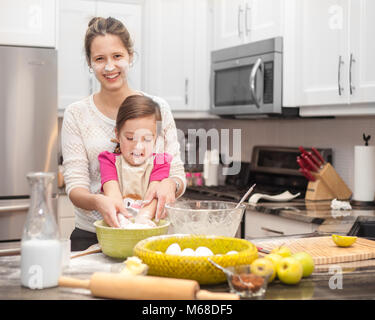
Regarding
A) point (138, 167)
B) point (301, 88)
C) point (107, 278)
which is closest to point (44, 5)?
point (301, 88)

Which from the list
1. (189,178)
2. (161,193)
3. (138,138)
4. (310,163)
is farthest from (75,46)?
(161,193)

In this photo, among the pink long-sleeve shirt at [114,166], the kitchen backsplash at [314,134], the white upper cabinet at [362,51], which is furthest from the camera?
the kitchen backsplash at [314,134]

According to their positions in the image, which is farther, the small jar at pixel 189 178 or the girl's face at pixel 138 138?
the small jar at pixel 189 178

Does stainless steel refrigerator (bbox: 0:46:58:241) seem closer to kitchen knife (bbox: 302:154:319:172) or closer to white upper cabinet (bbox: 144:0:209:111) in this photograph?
white upper cabinet (bbox: 144:0:209:111)

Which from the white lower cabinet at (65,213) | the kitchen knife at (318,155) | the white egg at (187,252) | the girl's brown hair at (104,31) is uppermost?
the girl's brown hair at (104,31)

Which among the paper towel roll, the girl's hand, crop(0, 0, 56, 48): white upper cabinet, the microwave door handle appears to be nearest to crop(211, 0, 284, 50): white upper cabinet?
the microwave door handle

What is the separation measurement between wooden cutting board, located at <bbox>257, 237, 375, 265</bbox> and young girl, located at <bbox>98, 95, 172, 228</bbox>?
16.2 inches

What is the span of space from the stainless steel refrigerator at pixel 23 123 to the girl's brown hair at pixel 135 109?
153 centimetres

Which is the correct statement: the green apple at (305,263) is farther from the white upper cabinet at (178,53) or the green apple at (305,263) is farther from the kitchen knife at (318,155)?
the white upper cabinet at (178,53)

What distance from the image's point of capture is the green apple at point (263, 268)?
104 centimetres

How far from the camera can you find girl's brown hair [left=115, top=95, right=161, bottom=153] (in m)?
1.70

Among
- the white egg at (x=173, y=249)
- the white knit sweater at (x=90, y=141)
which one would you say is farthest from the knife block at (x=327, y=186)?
the white egg at (x=173, y=249)

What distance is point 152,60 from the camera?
3.61 m
